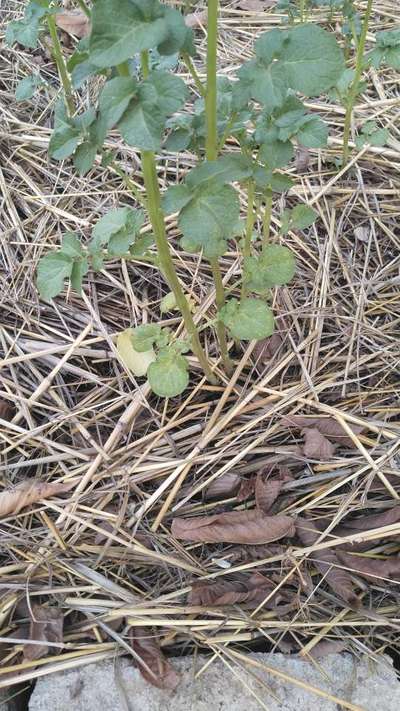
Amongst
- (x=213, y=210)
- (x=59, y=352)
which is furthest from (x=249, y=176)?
(x=59, y=352)

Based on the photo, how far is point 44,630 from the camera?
1.11 meters

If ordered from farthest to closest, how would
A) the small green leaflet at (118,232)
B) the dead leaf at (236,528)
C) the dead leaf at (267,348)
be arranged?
→ 1. the dead leaf at (267,348)
2. the dead leaf at (236,528)
3. the small green leaflet at (118,232)

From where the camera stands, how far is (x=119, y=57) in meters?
0.70

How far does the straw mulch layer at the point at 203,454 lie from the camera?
1.12 metres

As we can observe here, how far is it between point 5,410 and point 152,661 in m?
0.61

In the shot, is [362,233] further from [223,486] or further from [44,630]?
[44,630]

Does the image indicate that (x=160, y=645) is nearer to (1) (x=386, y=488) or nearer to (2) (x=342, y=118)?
(1) (x=386, y=488)

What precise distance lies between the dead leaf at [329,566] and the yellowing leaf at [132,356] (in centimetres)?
45

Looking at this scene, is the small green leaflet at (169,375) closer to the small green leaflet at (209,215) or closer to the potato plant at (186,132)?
the potato plant at (186,132)

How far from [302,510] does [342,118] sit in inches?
46.4

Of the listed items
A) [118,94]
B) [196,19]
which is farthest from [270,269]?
[196,19]

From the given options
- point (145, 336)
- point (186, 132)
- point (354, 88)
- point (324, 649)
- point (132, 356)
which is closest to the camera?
point (186, 132)

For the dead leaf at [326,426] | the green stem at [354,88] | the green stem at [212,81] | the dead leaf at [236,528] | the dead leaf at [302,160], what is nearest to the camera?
the green stem at [212,81]

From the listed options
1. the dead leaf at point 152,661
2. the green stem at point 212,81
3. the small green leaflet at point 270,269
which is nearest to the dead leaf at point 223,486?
the dead leaf at point 152,661
